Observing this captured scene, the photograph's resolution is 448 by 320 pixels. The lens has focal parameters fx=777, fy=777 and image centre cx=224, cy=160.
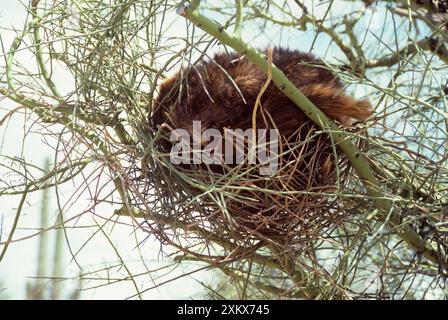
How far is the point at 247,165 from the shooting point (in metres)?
1.74

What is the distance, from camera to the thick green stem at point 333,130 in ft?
5.00

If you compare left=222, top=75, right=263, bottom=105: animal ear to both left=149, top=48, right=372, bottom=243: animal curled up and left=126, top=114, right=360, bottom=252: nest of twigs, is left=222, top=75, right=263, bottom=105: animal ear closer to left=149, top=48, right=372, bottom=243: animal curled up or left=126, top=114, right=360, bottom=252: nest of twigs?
left=149, top=48, right=372, bottom=243: animal curled up

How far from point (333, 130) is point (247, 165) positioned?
206 millimetres

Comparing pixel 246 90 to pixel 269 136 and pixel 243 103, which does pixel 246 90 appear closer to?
pixel 243 103

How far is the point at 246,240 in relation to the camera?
1.88m

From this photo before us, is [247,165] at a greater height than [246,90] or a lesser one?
lesser

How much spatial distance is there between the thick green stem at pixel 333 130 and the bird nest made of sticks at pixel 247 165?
0.15 ft

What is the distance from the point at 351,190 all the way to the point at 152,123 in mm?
514

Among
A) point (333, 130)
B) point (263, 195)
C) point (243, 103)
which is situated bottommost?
point (263, 195)

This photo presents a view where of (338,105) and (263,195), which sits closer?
(263,195)

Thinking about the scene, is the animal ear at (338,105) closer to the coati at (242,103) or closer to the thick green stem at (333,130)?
the coati at (242,103)

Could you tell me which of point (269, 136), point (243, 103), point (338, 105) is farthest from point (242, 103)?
point (338, 105)

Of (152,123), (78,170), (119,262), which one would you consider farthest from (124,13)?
(119,262)
